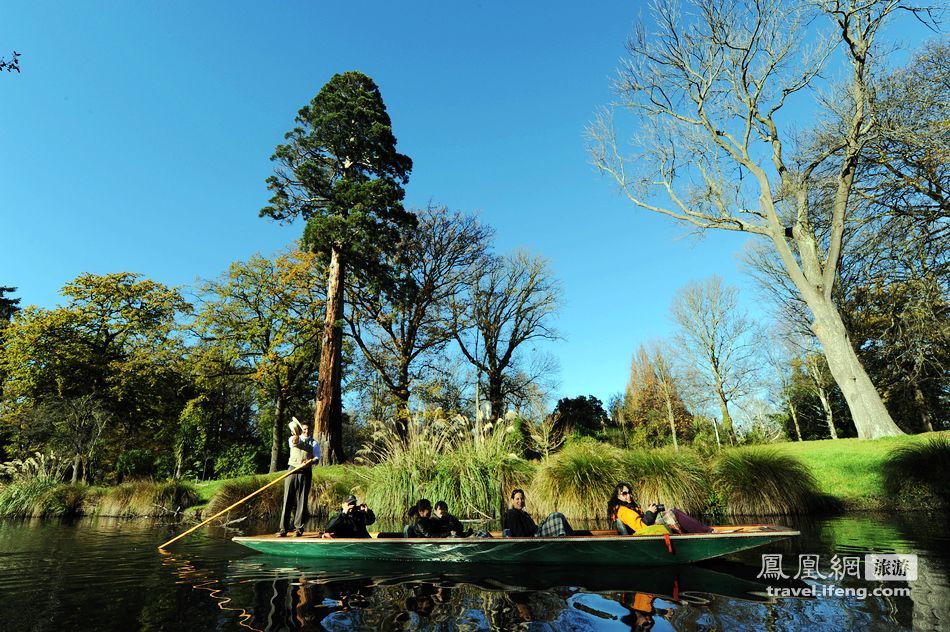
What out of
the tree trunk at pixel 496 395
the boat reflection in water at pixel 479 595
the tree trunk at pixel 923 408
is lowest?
the boat reflection in water at pixel 479 595

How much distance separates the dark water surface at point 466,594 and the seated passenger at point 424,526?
0.58 m

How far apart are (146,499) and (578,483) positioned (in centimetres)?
1264


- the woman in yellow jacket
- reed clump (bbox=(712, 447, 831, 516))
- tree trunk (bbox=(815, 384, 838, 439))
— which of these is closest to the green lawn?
reed clump (bbox=(712, 447, 831, 516))

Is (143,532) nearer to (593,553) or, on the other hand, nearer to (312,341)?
(593,553)

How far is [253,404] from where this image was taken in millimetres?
33875

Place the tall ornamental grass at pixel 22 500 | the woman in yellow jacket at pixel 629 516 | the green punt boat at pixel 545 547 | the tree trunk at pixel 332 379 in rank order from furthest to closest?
the tree trunk at pixel 332 379
the tall ornamental grass at pixel 22 500
the woman in yellow jacket at pixel 629 516
the green punt boat at pixel 545 547

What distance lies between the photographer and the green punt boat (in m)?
5.05

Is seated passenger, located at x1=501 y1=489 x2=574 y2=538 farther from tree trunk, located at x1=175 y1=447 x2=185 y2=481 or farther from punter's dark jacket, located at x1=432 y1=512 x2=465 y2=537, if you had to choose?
tree trunk, located at x1=175 y1=447 x2=185 y2=481

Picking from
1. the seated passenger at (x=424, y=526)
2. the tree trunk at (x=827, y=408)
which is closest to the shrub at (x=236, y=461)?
Result: the seated passenger at (x=424, y=526)

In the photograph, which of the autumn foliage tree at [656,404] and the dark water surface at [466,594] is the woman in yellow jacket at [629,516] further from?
the autumn foliage tree at [656,404]

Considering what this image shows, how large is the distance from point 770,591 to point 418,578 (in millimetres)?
3494

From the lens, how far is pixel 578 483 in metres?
8.84

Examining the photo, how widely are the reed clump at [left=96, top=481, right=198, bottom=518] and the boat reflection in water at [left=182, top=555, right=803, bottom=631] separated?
977cm

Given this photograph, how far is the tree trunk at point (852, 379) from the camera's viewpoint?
10.6 meters
